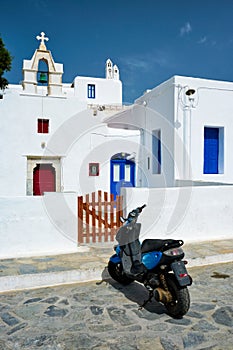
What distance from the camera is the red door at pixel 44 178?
1224cm

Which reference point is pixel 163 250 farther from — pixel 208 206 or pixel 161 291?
pixel 208 206

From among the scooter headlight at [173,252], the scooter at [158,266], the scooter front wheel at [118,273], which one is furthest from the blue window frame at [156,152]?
the scooter headlight at [173,252]

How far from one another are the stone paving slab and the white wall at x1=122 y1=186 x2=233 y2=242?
1.79ft

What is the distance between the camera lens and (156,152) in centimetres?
1205

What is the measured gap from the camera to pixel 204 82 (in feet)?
35.3

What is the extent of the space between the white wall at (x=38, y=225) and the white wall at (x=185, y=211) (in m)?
1.31

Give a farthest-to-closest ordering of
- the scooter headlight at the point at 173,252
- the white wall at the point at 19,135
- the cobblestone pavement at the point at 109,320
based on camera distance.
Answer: the white wall at the point at 19,135, the scooter headlight at the point at 173,252, the cobblestone pavement at the point at 109,320

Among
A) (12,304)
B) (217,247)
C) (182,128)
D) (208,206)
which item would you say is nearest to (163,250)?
(12,304)

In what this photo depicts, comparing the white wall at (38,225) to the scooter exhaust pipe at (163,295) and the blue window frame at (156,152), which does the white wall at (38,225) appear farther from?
the blue window frame at (156,152)

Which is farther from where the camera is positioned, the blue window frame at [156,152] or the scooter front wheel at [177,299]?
the blue window frame at [156,152]

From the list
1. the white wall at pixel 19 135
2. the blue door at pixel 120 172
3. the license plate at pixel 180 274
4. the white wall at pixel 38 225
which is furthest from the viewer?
the blue door at pixel 120 172

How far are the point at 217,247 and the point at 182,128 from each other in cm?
490

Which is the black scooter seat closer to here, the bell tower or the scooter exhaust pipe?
the scooter exhaust pipe

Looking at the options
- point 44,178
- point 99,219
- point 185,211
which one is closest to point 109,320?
point 99,219
